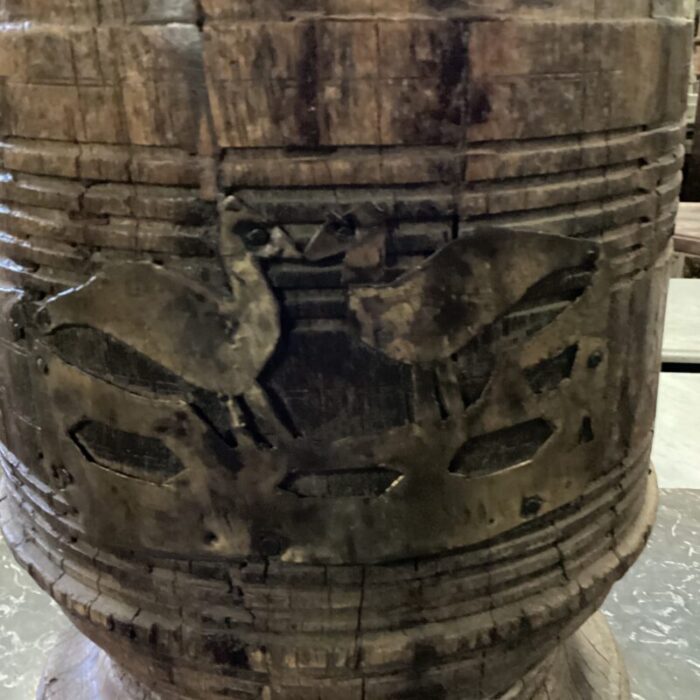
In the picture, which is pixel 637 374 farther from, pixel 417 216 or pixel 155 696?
pixel 155 696

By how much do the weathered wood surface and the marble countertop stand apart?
195cm

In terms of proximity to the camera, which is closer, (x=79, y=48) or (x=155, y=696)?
(x=79, y=48)

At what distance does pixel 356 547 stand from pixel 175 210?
0.37m

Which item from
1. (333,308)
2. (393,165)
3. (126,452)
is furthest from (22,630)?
(393,165)

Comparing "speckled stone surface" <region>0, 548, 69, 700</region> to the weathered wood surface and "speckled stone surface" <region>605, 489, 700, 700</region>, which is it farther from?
"speckled stone surface" <region>605, 489, 700, 700</region>


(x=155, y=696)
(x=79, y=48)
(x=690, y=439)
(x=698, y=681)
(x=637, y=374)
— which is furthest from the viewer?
(x=690, y=439)

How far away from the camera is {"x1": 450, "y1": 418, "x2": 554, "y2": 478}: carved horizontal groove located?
0.83 metres

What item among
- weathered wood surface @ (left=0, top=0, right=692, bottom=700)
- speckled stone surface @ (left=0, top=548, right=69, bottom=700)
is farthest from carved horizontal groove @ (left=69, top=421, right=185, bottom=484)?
speckled stone surface @ (left=0, top=548, right=69, bottom=700)

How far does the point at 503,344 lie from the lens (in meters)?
0.80

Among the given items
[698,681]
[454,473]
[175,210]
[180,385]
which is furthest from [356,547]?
[698,681]

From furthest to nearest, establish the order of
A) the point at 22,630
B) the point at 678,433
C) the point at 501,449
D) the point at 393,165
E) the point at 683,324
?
the point at 683,324, the point at 678,433, the point at 22,630, the point at 501,449, the point at 393,165

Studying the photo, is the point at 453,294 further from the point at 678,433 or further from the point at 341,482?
the point at 678,433

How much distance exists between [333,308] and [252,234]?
0.10 meters

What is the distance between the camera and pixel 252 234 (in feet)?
2.41
